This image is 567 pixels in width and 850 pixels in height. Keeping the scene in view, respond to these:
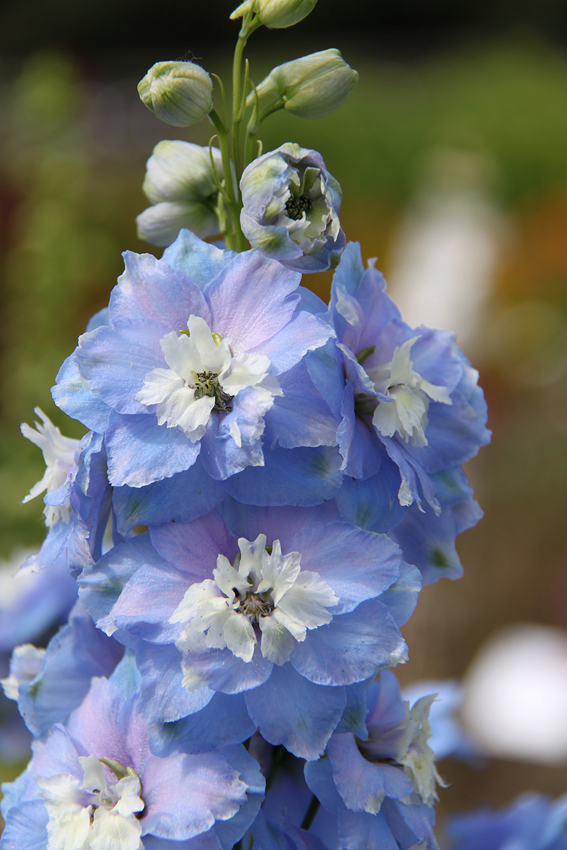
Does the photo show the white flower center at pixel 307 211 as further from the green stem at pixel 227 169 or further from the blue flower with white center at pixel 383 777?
the blue flower with white center at pixel 383 777

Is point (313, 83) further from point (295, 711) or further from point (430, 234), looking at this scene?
point (430, 234)

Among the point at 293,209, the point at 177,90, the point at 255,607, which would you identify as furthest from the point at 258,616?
the point at 177,90

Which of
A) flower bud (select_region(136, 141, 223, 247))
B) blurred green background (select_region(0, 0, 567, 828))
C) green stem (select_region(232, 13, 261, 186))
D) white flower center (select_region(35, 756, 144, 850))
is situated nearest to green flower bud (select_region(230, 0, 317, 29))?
green stem (select_region(232, 13, 261, 186))

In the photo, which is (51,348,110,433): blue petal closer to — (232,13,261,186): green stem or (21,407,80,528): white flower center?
(21,407,80,528): white flower center

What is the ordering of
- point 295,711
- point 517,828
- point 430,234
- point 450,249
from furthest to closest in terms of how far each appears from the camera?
point 430,234, point 450,249, point 517,828, point 295,711

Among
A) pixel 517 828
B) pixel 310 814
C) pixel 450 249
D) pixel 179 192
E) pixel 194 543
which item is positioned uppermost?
pixel 179 192

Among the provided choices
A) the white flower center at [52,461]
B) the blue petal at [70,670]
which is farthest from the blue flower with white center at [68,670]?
the white flower center at [52,461]

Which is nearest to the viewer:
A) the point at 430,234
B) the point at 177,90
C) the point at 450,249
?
the point at 177,90

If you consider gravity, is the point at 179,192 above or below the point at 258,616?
above
